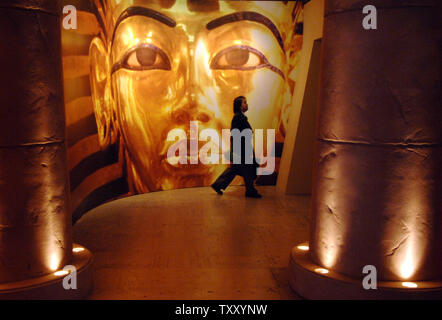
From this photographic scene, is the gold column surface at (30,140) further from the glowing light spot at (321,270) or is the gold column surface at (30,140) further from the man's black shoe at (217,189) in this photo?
the man's black shoe at (217,189)

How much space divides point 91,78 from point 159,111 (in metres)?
1.61

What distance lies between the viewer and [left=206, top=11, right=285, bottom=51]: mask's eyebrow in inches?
324

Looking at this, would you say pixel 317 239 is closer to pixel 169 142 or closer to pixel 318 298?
pixel 318 298

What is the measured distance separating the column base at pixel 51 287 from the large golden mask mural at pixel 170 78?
2617 millimetres

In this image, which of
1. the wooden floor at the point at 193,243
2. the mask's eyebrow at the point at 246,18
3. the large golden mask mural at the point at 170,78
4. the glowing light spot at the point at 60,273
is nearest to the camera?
the glowing light spot at the point at 60,273

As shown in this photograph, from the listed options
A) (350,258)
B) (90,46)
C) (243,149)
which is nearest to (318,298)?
(350,258)

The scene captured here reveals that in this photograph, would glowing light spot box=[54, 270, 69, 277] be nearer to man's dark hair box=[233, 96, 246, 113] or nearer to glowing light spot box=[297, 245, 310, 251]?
glowing light spot box=[297, 245, 310, 251]

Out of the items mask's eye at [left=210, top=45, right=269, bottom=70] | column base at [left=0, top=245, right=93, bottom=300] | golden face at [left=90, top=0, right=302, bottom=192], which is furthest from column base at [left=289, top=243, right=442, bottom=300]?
mask's eye at [left=210, top=45, right=269, bottom=70]

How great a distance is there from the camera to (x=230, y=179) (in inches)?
317

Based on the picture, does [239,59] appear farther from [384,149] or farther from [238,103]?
[384,149]

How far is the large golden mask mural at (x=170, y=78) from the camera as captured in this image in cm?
707

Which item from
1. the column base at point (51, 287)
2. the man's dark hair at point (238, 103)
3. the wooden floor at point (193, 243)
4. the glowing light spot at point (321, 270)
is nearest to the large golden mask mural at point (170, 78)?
the wooden floor at point (193, 243)

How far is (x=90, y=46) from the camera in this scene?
6.64m

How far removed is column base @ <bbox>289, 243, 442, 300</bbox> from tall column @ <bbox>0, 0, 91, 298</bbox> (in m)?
2.05
